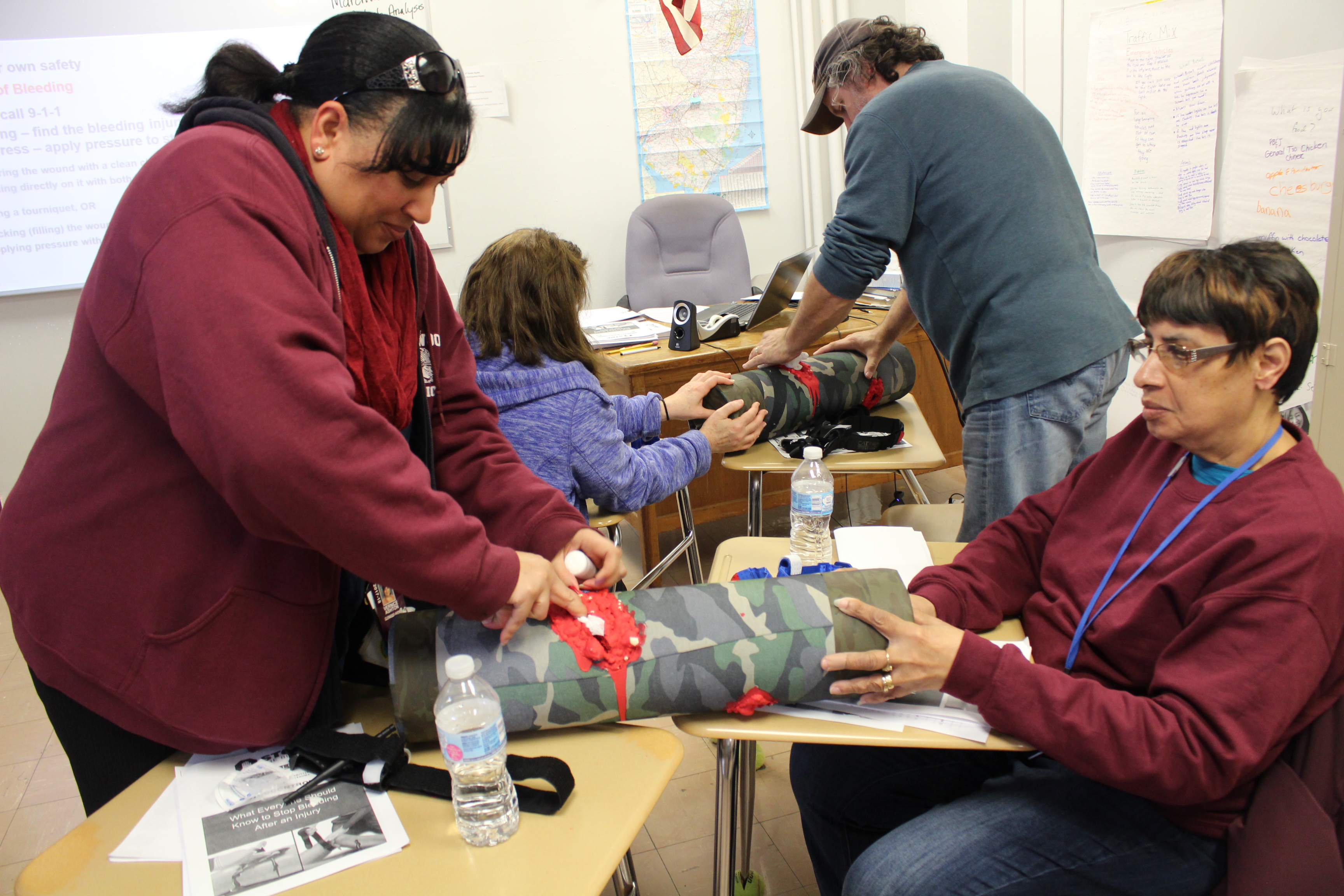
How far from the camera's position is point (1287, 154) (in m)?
2.54

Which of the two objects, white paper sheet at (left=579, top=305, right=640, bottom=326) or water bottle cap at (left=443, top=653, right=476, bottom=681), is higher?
white paper sheet at (left=579, top=305, right=640, bottom=326)

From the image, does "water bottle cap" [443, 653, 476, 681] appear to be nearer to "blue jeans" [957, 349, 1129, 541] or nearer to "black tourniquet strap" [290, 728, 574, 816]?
"black tourniquet strap" [290, 728, 574, 816]

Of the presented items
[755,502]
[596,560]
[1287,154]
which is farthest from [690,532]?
[1287,154]

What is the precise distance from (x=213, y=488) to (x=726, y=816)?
2.74 ft

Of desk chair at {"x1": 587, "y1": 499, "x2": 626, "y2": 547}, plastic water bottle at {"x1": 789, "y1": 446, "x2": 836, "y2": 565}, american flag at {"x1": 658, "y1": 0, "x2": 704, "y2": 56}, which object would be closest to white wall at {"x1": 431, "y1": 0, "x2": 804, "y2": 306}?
american flag at {"x1": 658, "y1": 0, "x2": 704, "y2": 56}

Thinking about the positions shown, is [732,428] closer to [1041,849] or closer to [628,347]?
[628,347]

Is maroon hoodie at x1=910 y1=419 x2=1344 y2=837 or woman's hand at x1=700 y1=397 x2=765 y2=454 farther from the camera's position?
woman's hand at x1=700 y1=397 x2=765 y2=454

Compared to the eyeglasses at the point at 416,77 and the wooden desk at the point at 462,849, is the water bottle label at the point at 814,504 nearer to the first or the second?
the wooden desk at the point at 462,849

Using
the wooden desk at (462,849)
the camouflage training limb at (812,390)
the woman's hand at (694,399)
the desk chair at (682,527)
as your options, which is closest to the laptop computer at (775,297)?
the camouflage training limb at (812,390)

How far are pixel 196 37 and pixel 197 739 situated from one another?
376 centimetres

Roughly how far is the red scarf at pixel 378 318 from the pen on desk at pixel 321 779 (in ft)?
1.32

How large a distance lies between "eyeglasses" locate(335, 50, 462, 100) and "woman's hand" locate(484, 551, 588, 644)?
1.68 ft

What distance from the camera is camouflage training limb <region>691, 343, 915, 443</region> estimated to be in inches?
89.4

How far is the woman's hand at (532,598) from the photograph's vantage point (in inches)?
38.9
